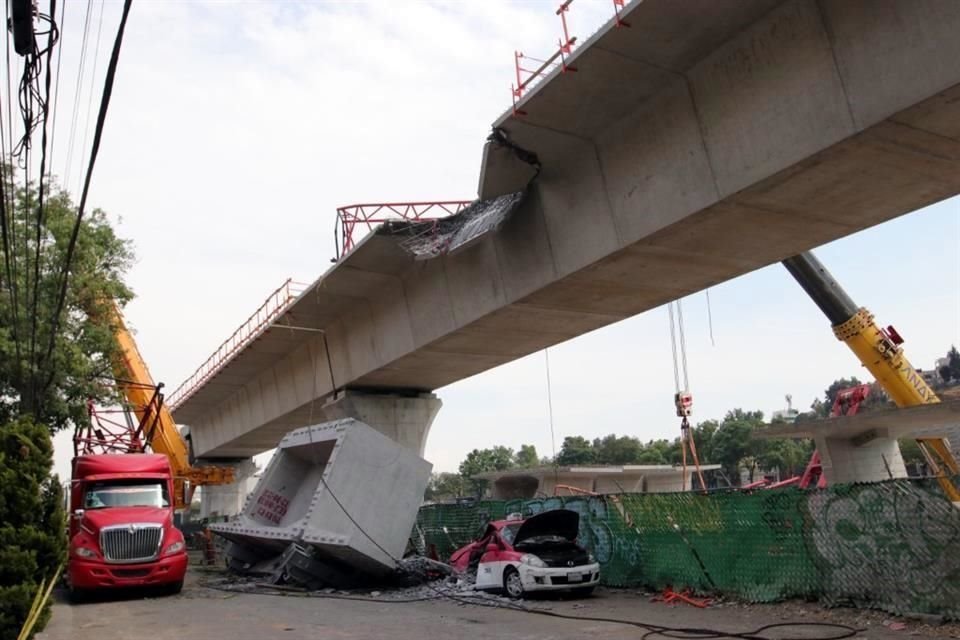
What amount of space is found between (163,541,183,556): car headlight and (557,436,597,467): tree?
10936 centimetres

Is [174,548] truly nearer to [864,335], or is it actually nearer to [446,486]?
[864,335]

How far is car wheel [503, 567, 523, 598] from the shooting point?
1323 cm

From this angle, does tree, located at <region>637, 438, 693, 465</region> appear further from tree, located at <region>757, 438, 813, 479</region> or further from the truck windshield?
the truck windshield

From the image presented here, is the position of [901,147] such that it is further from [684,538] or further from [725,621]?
[684,538]

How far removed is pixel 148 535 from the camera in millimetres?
15234

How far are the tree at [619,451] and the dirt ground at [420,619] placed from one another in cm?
11157

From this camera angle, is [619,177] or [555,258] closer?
[619,177]

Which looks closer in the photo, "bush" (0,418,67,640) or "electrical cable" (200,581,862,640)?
"bush" (0,418,67,640)

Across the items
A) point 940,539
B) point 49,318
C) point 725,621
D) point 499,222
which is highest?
point 49,318

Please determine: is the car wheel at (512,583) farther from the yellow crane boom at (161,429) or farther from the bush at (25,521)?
the yellow crane boom at (161,429)

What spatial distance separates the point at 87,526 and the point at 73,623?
3.48 meters

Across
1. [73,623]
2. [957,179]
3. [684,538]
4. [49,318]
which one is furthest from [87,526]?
[957,179]

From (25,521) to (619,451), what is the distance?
126 m

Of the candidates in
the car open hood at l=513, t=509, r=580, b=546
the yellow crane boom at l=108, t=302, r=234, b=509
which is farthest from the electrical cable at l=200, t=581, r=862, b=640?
the yellow crane boom at l=108, t=302, r=234, b=509
